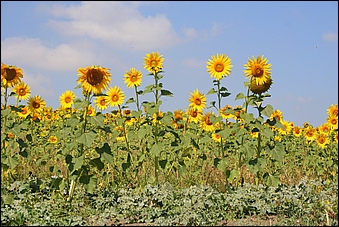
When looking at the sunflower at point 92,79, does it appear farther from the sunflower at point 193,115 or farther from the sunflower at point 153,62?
the sunflower at point 193,115

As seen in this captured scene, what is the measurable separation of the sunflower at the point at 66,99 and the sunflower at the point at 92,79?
1.66 m

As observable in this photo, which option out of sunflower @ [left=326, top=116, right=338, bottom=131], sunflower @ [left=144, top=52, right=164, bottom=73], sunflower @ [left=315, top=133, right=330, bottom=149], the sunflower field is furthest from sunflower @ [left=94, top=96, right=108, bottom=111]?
sunflower @ [left=315, top=133, right=330, bottom=149]

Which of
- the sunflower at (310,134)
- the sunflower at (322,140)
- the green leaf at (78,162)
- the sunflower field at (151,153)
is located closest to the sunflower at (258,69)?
the sunflower field at (151,153)

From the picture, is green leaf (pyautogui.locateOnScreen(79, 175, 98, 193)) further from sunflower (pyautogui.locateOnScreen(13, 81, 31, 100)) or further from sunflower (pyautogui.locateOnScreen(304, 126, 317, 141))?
sunflower (pyautogui.locateOnScreen(304, 126, 317, 141))

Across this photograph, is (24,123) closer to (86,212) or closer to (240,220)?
(86,212)

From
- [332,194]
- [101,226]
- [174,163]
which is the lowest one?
[101,226]

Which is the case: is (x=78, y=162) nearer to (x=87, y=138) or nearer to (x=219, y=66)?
(x=87, y=138)

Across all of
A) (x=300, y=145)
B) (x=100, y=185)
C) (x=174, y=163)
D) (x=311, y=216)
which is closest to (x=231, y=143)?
(x=174, y=163)

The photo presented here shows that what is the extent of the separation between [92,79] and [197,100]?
6.20ft

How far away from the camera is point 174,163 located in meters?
6.11

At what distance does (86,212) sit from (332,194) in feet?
8.67

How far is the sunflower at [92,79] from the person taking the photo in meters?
5.35

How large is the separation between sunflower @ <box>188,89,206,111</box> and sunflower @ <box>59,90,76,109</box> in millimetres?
1748

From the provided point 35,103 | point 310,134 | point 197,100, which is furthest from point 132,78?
point 310,134
